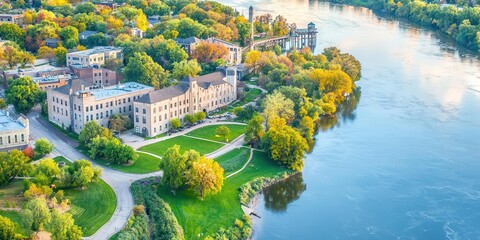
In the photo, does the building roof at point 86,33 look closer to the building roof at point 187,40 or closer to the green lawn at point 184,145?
the building roof at point 187,40

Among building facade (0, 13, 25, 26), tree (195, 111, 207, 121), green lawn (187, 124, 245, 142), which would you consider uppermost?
building facade (0, 13, 25, 26)

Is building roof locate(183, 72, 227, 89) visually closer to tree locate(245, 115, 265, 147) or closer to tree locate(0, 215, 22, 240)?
tree locate(245, 115, 265, 147)

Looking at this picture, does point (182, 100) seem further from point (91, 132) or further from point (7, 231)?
point (7, 231)

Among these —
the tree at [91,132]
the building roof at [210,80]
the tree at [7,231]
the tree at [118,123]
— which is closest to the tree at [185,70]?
the building roof at [210,80]

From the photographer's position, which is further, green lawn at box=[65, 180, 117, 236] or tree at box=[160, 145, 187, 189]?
tree at box=[160, 145, 187, 189]

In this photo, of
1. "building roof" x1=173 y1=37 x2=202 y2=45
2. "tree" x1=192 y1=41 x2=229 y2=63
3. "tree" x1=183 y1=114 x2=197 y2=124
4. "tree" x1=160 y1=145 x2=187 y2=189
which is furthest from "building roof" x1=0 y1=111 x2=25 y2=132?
"building roof" x1=173 y1=37 x2=202 y2=45

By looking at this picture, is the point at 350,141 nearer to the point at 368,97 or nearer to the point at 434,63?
the point at 368,97

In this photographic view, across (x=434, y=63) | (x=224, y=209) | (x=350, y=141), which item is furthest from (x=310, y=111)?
(x=434, y=63)
